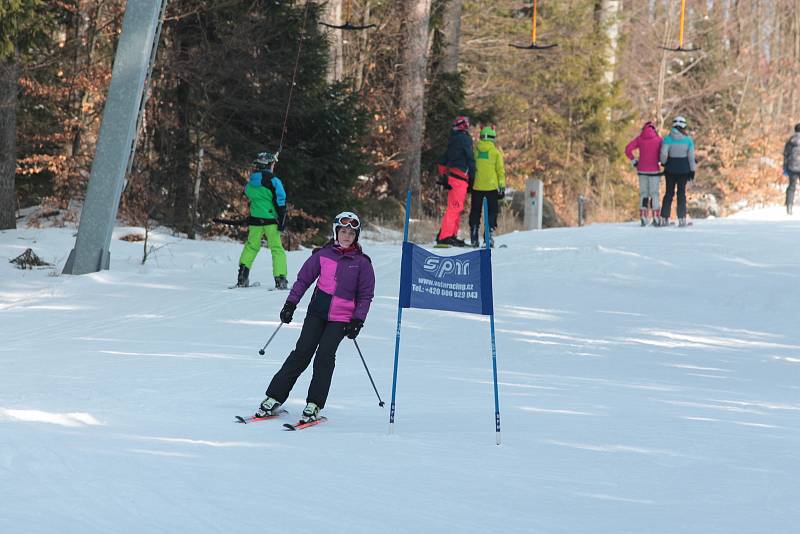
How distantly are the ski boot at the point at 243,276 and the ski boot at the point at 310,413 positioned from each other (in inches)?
287

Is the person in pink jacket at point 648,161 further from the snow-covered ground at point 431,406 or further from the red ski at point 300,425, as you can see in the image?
the red ski at point 300,425

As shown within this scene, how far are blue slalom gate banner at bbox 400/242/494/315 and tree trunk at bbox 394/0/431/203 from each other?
19.2 metres

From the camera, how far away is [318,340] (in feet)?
27.8

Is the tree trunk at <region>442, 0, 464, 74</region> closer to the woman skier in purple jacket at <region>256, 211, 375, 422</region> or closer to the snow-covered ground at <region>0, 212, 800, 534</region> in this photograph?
the snow-covered ground at <region>0, 212, 800, 534</region>

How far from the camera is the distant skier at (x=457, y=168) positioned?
18094mm

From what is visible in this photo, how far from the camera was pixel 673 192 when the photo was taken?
828 inches

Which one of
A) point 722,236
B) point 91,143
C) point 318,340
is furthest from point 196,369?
A: point 91,143

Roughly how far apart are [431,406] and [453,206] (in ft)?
31.5

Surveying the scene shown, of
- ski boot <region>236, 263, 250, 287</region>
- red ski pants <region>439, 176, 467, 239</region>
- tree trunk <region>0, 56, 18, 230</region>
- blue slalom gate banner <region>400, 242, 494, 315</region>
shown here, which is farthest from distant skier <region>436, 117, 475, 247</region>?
blue slalom gate banner <region>400, 242, 494, 315</region>

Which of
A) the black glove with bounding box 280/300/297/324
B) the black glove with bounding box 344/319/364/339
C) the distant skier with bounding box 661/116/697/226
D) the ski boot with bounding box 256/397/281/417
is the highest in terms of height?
the distant skier with bounding box 661/116/697/226

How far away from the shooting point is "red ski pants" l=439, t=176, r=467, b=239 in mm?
18312

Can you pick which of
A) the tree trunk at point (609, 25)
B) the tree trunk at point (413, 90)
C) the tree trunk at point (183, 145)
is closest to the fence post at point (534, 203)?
the tree trunk at point (413, 90)

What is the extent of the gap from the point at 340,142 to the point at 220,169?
262cm

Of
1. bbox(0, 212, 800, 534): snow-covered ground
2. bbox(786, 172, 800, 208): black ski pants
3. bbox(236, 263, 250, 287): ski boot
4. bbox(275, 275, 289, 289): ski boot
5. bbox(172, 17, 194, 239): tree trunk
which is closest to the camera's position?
bbox(0, 212, 800, 534): snow-covered ground
